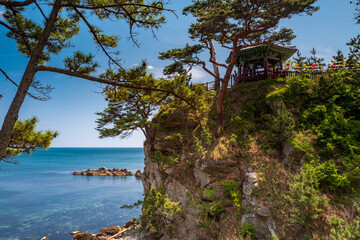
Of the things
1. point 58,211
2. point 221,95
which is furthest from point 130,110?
point 58,211

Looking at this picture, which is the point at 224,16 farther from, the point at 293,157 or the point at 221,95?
the point at 293,157

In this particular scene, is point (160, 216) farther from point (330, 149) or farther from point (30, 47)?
point (30, 47)

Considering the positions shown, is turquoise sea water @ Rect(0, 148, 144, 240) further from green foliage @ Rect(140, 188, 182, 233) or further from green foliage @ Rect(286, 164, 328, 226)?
green foliage @ Rect(286, 164, 328, 226)

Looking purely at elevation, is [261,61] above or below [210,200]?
above

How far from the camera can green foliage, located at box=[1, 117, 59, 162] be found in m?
5.74

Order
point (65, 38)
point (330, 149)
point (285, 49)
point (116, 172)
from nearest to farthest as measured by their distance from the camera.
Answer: point (65, 38)
point (330, 149)
point (285, 49)
point (116, 172)

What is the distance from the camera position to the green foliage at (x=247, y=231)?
7.08m

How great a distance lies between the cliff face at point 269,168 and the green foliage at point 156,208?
2.4 inches

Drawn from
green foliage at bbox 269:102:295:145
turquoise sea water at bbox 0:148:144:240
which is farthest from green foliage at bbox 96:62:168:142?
turquoise sea water at bbox 0:148:144:240

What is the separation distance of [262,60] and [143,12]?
45.8 ft

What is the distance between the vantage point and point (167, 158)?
1237cm

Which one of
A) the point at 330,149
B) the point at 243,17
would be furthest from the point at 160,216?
the point at 243,17

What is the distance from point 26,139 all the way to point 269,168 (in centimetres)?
970

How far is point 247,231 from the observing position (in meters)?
7.13
